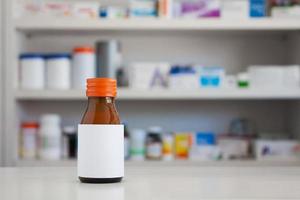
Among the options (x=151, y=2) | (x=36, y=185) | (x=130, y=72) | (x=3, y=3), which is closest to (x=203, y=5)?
(x=151, y=2)

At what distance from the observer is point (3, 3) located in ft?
7.67

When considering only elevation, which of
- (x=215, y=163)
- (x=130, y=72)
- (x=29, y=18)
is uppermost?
(x=29, y=18)

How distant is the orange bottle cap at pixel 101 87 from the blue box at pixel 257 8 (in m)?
1.70

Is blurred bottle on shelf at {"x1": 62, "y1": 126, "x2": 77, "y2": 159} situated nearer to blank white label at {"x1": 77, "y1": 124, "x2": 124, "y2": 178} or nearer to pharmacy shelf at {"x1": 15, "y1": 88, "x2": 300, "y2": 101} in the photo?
pharmacy shelf at {"x1": 15, "y1": 88, "x2": 300, "y2": 101}

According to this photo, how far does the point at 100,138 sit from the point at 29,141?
164cm

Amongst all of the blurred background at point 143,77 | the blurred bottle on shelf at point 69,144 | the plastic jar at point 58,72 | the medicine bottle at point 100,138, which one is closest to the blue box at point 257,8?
the blurred background at point 143,77

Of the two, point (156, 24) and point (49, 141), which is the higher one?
point (156, 24)

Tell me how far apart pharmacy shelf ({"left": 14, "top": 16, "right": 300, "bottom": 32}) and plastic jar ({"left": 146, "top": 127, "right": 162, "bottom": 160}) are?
0.44 m

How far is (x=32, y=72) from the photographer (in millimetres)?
2330

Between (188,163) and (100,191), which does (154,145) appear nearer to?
(188,163)

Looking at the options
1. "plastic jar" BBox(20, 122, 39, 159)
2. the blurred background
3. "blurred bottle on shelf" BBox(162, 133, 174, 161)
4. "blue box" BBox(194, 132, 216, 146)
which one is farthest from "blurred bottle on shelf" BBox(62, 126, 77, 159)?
"blue box" BBox(194, 132, 216, 146)

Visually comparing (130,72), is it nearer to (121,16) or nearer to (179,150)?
(121,16)

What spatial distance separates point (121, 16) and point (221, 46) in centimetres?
54

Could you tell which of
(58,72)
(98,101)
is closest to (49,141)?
(58,72)
